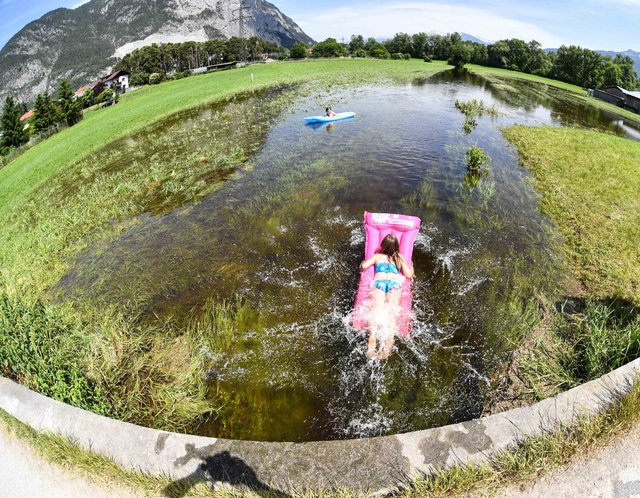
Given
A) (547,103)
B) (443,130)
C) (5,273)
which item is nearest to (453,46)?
(547,103)

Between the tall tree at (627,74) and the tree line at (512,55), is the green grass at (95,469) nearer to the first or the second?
the tree line at (512,55)

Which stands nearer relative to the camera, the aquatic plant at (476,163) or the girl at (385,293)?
the girl at (385,293)

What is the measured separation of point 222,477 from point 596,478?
355 centimetres

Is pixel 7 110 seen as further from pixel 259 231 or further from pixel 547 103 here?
pixel 547 103

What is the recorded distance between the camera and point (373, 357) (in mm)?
5711

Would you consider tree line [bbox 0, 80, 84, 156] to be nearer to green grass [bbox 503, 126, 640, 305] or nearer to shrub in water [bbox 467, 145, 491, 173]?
shrub in water [bbox 467, 145, 491, 173]

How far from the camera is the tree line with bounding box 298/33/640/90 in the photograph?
49.7 m

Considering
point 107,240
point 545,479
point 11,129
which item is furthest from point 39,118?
point 545,479

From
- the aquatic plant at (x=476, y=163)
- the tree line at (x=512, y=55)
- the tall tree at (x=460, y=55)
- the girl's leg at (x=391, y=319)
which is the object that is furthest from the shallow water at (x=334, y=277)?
the tall tree at (x=460, y=55)

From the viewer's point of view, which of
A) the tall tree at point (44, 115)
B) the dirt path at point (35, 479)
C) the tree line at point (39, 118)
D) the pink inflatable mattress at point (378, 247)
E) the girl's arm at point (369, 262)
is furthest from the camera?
the tall tree at point (44, 115)

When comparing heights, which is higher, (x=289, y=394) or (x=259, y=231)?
(x=259, y=231)

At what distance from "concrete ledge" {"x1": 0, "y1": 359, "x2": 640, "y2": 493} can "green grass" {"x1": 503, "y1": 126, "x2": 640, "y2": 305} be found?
421cm

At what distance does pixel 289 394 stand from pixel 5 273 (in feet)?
27.1

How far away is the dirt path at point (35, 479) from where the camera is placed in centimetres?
352
